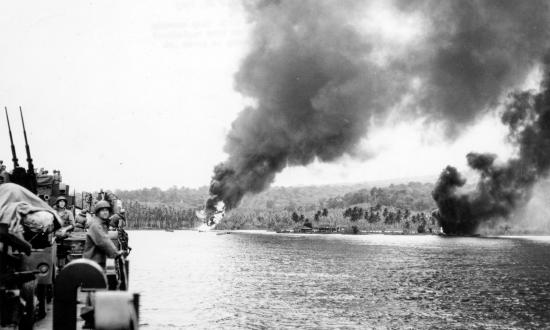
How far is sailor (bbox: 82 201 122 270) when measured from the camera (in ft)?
40.4

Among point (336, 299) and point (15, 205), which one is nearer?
point (15, 205)

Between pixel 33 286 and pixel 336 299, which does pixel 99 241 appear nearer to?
pixel 33 286

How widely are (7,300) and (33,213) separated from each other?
1.77 meters

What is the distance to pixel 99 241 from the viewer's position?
486 inches

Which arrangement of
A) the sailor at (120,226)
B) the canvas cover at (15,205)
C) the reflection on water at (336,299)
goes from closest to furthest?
the canvas cover at (15,205), the sailor at (120,226), the reflection on water at (336,299)

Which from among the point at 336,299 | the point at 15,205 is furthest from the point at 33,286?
the point at 336,299

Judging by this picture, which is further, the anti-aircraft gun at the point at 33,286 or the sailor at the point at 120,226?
the sailor at the point at 120,226

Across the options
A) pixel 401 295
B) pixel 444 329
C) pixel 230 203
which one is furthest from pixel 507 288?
pixel 230 203

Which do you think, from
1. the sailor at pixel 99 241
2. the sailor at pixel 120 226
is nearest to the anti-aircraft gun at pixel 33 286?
the sailor at pixel 99 241

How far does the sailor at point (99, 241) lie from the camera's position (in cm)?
1233

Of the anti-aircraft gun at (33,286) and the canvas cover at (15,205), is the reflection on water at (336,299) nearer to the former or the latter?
the anti-aircraft gun at (33,286)

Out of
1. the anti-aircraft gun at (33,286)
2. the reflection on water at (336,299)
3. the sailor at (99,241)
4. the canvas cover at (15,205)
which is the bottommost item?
the reflection on water at (336,299)

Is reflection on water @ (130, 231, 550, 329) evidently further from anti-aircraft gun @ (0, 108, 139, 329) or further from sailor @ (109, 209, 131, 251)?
anti-aircraft gun @ (0, 108, 139, 329)

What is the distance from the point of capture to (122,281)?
1662cm
